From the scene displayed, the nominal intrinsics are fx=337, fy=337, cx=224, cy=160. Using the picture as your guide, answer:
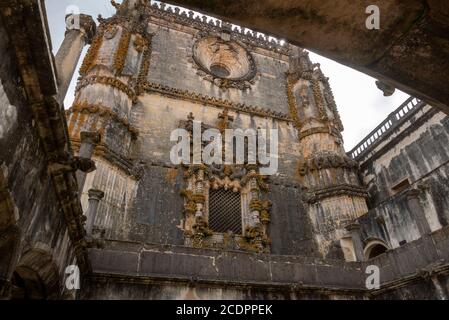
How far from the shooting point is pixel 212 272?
9492mm

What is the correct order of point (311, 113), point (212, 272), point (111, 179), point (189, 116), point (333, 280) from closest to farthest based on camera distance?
point (212, 272) < point (333, 280) < point (111, 179) < point (189, 116) < point (311, 113)

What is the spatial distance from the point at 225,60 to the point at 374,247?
13.2 meters

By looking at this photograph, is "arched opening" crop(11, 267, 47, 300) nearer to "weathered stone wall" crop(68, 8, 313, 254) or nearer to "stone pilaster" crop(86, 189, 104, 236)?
"stone pilaster" crop(86, 189, 104, 236)

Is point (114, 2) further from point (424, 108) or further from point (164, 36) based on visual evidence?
point (424, 108)

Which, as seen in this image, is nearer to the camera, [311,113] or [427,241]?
[427,241]

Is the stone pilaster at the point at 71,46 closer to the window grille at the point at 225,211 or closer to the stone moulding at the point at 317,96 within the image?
the window grille at the point at 225,211

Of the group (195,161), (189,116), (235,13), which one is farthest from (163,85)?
(235,13)

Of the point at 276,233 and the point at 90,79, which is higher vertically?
the point at 90,79

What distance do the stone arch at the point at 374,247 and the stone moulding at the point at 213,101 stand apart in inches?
298

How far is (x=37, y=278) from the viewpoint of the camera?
5387 millimetres

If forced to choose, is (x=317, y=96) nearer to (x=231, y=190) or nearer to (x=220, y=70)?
(x=220, y=70)

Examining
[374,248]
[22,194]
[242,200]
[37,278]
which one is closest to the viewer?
[22,194]

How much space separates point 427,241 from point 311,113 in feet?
31.4

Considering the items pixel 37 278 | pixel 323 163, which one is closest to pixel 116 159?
pixel 37 278
